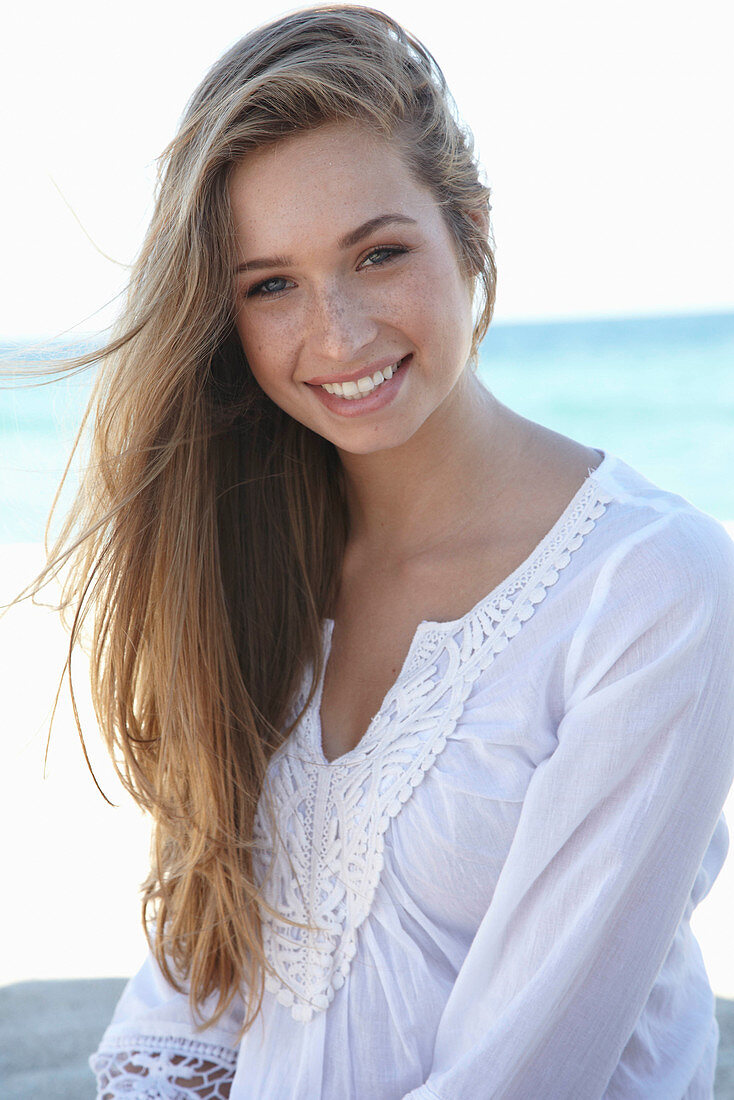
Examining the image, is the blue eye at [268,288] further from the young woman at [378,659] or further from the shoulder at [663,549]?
the shoulder at [663,549]

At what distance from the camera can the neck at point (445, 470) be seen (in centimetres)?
174

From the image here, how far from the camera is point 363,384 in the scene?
5.16ft

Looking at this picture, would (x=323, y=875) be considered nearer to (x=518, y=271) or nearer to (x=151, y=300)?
(x=151, y=300)

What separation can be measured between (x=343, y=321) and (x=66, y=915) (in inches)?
109

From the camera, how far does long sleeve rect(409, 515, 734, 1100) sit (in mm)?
1293

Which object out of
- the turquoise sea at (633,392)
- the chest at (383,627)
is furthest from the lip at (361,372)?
the turquoise sea at (633,392)

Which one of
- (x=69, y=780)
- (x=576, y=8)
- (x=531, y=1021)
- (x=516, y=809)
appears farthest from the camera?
(x=576, y=8)

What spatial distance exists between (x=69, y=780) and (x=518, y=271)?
27448 millimetres

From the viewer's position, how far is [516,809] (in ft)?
4.71

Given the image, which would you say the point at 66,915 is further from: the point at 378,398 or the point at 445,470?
the point at 378,398

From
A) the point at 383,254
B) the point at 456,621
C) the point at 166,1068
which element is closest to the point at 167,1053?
the point at 166,1068

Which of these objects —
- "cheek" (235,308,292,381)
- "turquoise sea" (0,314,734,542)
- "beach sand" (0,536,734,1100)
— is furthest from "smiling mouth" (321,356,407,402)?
"turquoise sea" (0,314,734,542)

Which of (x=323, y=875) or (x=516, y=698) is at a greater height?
(x=516, y=698)

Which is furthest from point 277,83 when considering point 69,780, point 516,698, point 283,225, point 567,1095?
point 69,780
